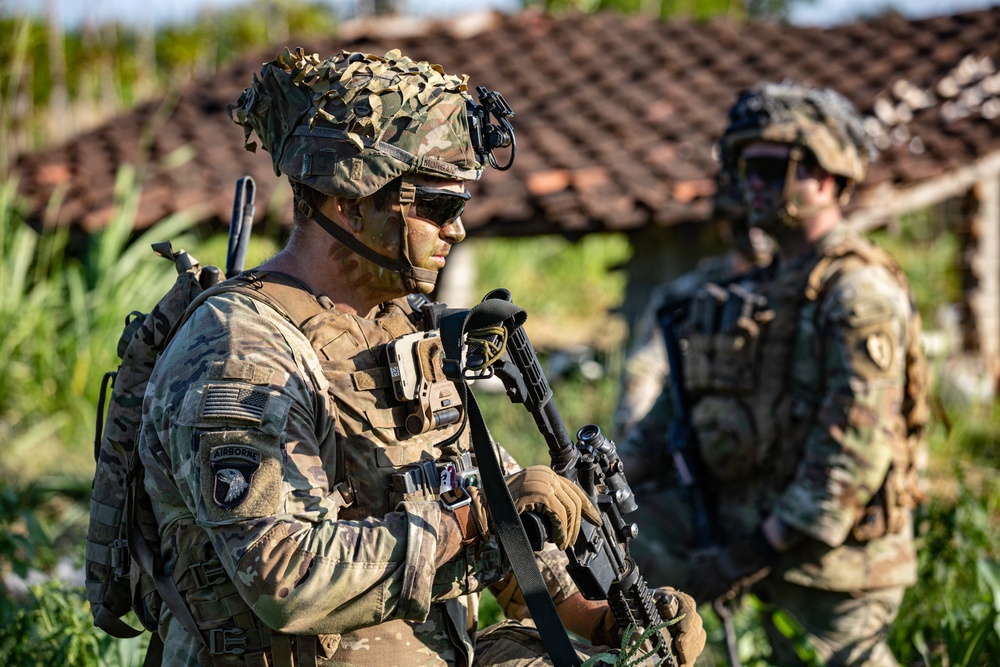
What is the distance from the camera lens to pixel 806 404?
3.92 m

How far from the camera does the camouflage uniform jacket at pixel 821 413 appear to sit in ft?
12.2

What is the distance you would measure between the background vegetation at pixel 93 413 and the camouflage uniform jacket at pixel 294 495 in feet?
3.88

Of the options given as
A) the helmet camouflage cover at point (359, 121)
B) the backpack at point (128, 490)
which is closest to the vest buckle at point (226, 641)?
the backpack at point (128, 490)

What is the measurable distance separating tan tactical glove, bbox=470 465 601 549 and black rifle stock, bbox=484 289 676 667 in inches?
5.8

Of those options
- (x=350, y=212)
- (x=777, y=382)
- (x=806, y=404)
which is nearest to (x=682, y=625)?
(x=350, y=212)

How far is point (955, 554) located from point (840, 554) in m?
0.90

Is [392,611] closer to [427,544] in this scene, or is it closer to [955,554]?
[427,544]

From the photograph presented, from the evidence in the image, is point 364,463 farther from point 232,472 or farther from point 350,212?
point 350,212

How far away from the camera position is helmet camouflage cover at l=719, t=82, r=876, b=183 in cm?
413

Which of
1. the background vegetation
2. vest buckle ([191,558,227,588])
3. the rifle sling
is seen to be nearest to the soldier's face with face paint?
the rifle sling

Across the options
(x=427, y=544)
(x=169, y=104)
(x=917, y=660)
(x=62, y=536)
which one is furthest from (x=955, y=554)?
(x=169, y=104)

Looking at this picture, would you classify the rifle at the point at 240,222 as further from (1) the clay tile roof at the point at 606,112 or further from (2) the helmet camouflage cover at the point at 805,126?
(1) the clay tile roof at the point at 606,112

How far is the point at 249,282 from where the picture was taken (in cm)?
241

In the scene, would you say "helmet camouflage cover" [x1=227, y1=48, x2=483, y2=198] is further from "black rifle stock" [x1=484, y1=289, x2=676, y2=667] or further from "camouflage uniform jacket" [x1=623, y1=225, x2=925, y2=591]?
"camouflage uniform jacket" [x1=623, y1=225, x2=925, y2=591]
